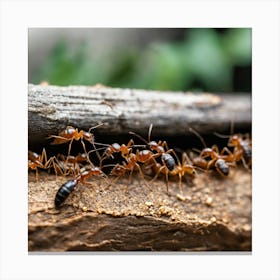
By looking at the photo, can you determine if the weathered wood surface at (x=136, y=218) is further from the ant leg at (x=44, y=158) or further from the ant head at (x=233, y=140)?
the ant head at (x=233, y=140)

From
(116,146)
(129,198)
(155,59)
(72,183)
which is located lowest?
(129,198)

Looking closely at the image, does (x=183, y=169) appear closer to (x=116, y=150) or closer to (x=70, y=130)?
(x=116, y=150)

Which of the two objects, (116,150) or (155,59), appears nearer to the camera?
(116,150)

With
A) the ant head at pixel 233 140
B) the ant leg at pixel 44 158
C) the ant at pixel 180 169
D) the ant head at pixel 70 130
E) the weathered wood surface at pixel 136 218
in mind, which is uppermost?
the ant head at pixel 70 130

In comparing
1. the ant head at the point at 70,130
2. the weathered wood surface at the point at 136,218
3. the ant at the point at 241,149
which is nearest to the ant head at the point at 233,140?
the ant at the point at 241,149

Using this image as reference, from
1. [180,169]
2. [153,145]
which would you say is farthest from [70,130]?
[180,169]
